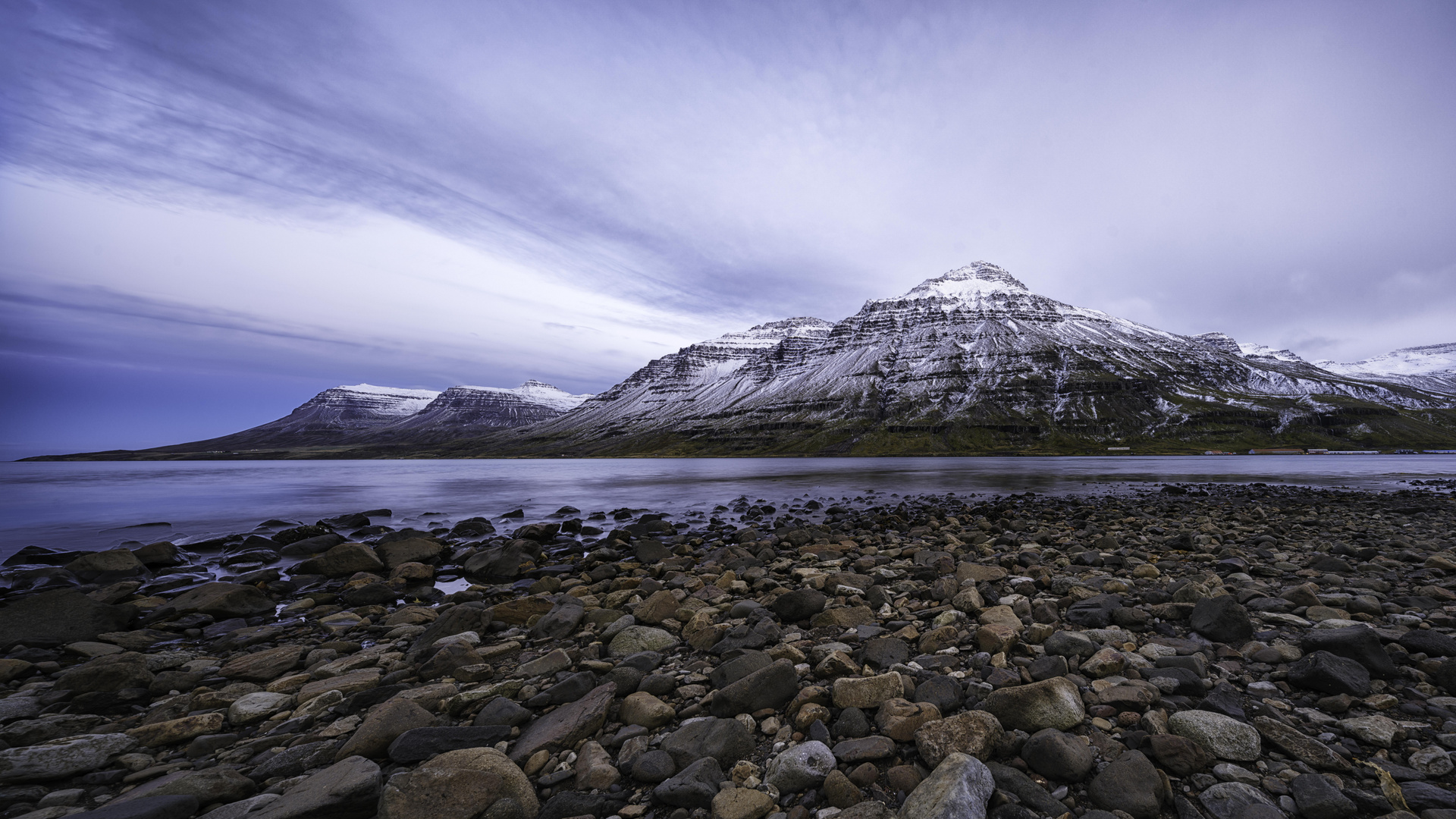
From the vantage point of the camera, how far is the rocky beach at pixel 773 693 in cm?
548

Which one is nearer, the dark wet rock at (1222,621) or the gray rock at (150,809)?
the gray rock at (150,809)

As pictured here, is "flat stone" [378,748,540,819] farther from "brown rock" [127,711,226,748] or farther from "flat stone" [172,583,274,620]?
"flat stone" [172,583,274,620]

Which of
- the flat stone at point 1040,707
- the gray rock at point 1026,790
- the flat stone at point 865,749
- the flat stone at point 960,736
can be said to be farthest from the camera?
the flat stone at point 1040,707

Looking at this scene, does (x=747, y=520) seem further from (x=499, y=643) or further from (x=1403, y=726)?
(x=1403, y=726)

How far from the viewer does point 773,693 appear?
24.4ft

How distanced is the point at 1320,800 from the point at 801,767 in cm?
463

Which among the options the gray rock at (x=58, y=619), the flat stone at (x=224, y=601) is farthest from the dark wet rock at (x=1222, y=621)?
the gray rock at (x=58, y=619)

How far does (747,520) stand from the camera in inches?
1292

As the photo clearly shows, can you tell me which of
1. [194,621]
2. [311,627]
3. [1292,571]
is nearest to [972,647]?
[1292,571]

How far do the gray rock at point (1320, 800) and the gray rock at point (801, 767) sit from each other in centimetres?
421

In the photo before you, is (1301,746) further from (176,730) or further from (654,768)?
(176,730)

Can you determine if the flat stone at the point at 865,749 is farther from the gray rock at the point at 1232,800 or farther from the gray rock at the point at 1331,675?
the gray rock at the point at 1331,675

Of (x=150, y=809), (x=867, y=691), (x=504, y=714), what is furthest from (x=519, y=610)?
(x=867, y=691)

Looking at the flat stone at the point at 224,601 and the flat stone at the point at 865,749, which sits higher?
the flat stone at the point at 865,749
